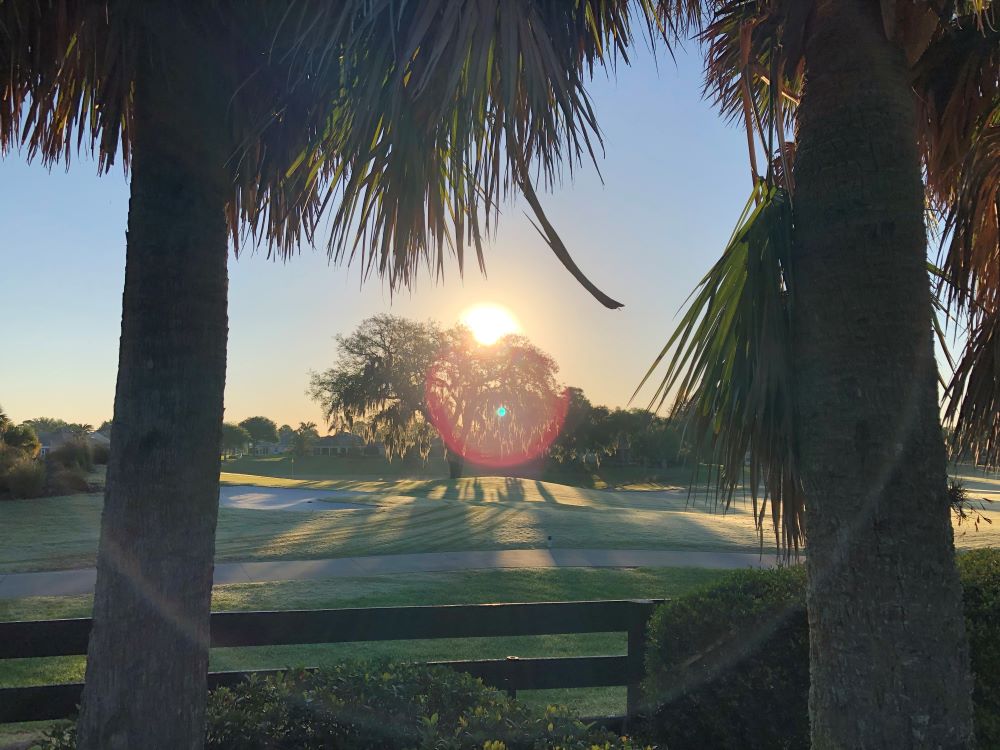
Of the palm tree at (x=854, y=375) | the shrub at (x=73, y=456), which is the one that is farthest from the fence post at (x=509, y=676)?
the shrub at (x=73, y=456)

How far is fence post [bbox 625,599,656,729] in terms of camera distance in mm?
4812

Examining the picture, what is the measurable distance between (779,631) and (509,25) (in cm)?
348

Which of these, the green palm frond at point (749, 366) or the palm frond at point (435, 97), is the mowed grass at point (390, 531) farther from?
the palm frond at point (435, 97)

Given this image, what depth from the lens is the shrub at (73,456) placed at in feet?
76.7

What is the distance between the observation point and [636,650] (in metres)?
4.91

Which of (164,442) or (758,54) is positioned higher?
(758,54)

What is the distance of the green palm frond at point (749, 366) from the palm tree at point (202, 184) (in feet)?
4.16

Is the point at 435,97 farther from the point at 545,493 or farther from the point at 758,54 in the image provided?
the point at 545,493

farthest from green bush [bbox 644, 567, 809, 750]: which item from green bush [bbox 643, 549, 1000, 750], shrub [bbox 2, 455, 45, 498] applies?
shrub [bbox 2, 455, 45, 498]

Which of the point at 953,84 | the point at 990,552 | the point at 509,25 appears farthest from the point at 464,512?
the point at 509,25

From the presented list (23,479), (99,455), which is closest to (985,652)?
(23,479)

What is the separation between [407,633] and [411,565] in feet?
27.2

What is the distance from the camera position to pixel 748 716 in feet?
13.7

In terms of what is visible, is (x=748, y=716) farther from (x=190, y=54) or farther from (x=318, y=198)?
(x=190, y=54)
